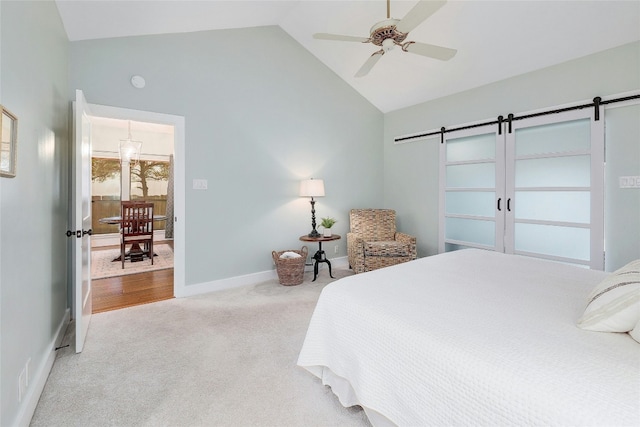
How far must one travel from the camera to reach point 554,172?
130 inches

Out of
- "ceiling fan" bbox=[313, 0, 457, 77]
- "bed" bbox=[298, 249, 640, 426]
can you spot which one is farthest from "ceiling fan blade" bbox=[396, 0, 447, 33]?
"bed" bbox=[298, 249, 640, 426]

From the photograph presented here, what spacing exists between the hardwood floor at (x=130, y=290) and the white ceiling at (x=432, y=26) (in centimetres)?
253

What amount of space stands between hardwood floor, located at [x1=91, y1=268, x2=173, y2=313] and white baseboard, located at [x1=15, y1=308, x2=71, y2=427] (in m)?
0.81

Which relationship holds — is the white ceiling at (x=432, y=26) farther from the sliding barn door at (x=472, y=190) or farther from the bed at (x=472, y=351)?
the bed at (x=472, y=351)

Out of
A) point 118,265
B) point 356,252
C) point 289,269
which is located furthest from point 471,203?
point 118,265

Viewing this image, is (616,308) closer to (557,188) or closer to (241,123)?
(557,188)

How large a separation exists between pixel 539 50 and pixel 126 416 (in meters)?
4.59

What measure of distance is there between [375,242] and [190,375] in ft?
9.14

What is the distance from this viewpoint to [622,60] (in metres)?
2.81

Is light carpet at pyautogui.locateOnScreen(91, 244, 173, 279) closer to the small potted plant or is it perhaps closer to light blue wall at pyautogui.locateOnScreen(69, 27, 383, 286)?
light blue wall at pyautogui.locateOnScreen(69, 27, 383, 286)

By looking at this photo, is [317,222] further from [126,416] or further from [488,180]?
[126,416]

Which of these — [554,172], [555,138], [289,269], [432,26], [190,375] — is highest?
[432,26]

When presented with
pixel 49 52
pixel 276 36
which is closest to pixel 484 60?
pixel 276 36

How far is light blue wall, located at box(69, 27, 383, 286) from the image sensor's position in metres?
2.99
